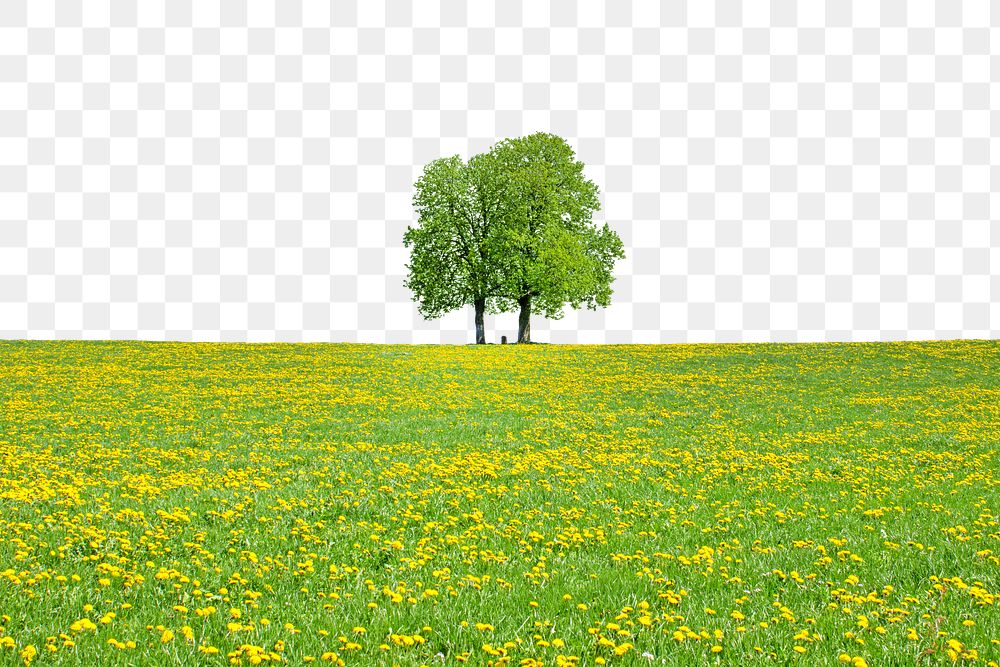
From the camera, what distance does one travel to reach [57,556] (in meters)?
9.16

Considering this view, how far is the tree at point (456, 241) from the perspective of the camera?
178ft

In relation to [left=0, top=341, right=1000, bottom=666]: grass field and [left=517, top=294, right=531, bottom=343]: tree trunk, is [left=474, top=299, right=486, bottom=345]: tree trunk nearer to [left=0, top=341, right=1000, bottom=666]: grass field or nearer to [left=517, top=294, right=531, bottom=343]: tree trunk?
[left=517, top=294, right=531, bottom=343]: tree trunk

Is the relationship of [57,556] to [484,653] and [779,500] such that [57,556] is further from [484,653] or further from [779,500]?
[779,500]

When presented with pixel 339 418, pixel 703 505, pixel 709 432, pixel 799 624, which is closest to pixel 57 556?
pixel 799 624

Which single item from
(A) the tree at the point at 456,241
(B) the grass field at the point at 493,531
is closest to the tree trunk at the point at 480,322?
(A) the tree at the point at 456,241

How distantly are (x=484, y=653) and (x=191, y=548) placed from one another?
15.6ft

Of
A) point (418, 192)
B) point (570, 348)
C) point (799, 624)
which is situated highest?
point (418, 192)

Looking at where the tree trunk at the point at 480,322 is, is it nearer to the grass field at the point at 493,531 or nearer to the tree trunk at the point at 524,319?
the tree trunk at the point at 524,319

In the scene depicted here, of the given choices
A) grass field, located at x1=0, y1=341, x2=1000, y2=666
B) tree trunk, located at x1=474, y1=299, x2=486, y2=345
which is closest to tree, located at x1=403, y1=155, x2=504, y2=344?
tree trunk, located at x1=474, y1=299, x2=486, y2=345

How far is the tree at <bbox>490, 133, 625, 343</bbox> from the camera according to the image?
5244 cm

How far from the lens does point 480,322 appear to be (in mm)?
55000

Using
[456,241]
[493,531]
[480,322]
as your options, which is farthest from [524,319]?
[493,531]

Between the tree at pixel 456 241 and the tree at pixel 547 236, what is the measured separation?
3.54ft

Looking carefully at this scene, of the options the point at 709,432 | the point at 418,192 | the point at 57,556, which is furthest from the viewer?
the point at 418,192
